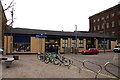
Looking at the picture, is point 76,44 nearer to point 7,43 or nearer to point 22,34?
point 22,34

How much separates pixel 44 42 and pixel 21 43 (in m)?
5.00

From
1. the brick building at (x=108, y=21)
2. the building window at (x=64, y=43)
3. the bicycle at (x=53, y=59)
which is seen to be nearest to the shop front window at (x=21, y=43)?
the building window at (x=64, y=43)

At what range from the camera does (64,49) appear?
45.3 metres

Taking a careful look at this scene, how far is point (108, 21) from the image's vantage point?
71.9 m

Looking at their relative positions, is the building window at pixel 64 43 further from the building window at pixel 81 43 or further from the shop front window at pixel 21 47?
the shop front window at pixel 21 47

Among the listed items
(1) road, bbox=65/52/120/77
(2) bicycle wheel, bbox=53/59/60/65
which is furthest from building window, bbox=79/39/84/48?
(2) bicycle wheel, bbox=53/59/60/65

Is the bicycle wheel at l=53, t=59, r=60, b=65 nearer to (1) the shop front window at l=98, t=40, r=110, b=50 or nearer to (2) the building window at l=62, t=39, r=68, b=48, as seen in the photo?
(2) the building window at l=62, t=39, r=68, b=48

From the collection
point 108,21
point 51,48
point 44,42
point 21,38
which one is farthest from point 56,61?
point 108,21

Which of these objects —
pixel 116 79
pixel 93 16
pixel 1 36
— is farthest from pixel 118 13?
pixel 116 79

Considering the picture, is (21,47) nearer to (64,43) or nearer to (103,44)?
(64,43)

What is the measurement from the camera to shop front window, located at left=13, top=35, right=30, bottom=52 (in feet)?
136

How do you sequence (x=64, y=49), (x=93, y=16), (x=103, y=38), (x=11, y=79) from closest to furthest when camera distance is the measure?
(x=11, y=79)
(x=64, y=49)
(x=103, y=38)
(x=93, y=16)

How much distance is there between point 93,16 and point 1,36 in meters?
49.4

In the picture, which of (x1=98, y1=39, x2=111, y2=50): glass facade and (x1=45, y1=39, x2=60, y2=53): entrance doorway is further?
(x1=98, y1=39, x2=111, y2=50): glass facade
